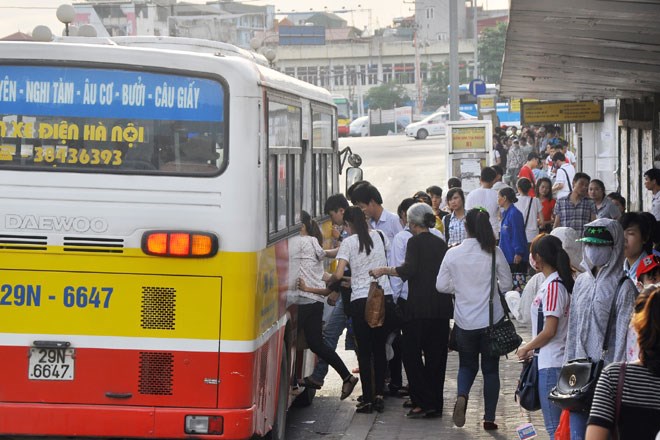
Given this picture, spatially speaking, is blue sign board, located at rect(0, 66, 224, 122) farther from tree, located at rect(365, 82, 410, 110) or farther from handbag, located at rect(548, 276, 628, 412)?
tree, located at rect(365, 82, 410, 110)

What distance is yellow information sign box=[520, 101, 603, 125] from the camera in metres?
22.0

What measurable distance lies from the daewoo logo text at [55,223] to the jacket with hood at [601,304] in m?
2.83

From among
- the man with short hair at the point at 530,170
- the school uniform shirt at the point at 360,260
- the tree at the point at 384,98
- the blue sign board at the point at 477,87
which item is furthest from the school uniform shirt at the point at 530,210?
the tree at the point at 384,98

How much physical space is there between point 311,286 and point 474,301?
137cm

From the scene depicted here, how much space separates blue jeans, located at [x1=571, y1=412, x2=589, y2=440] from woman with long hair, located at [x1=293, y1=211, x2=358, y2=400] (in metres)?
3.75

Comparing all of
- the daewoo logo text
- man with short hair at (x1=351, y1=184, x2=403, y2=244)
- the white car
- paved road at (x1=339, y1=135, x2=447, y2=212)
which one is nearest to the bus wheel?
the daewoo logo text

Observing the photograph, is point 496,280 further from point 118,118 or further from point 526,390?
point 118,118

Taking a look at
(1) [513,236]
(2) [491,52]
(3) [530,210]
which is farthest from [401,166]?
(2) [491,52]

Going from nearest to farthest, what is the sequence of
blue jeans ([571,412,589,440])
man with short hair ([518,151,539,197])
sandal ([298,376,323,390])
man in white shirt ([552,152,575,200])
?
blue jeans ([571,412,589,440]), sandal ([298,376,323,390]), man in white shirt ([552,152,575,200]), man with short hair ([518,151,539,197])

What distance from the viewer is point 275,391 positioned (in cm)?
865

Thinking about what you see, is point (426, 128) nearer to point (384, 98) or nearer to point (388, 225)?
point (384, 98)

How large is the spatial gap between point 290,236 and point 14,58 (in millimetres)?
2766

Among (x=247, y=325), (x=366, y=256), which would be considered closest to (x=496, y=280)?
(x=366, y=256)

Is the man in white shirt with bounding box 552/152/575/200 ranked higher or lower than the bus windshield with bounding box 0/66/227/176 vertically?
lower
